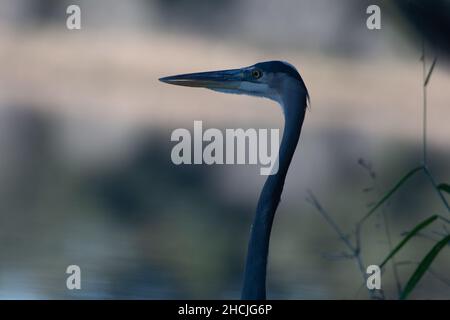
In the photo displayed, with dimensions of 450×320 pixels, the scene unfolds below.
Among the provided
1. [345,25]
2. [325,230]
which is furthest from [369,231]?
[345,25]

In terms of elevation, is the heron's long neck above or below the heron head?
below

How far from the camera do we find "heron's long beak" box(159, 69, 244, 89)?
10.1ft

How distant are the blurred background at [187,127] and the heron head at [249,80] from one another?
14.1 inches

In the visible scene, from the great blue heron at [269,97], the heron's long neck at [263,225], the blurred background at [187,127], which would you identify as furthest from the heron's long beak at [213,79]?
the blurred background at [187,127]

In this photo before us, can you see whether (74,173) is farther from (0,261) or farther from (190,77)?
(190,77)

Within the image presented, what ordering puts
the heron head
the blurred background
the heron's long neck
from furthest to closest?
the blurred background
the heron head
the heron's long neck

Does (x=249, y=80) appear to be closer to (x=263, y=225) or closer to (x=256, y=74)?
(x=256, y=74)

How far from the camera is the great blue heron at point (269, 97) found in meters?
2.82

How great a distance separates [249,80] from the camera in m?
3.06

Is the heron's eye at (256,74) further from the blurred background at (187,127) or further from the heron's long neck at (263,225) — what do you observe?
the blurred background at (187,127)

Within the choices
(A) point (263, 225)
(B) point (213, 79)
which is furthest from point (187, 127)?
→ (A) point (263, 225)

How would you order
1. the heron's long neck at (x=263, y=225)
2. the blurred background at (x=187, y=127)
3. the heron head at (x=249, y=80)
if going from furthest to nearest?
the blurred background at (x=187, y=127), the heron head at (x=249, y=80), the heron's long neck at (x=263, y=225)

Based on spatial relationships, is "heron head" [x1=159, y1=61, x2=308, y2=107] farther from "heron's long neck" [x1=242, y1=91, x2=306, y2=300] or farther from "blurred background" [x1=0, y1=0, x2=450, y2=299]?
"blurred background" [x1=0, y1=0, x2=450, y2=299]

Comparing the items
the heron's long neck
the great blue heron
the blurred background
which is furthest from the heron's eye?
the blurred background
